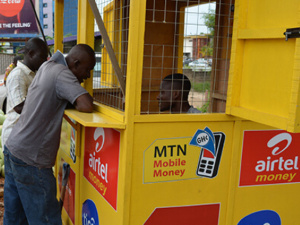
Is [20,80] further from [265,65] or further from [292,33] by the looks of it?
[292,33]

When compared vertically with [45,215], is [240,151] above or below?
above

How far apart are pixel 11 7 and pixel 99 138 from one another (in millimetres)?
11555

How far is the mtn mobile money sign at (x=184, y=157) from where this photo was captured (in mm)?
2420

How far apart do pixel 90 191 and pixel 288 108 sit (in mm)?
1828

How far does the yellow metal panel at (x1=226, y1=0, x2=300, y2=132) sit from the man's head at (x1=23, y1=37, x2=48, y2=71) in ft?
7.06

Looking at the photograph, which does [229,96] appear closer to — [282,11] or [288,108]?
[288,108]

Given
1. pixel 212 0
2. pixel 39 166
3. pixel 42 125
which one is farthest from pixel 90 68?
pixel 212 0

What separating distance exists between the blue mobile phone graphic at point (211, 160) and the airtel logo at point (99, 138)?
0.79 m

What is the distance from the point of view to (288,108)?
2027mm

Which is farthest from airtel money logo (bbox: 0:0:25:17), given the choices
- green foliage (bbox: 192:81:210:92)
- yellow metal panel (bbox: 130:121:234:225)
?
yellow metal panel (bbox: 130:121:234:225)

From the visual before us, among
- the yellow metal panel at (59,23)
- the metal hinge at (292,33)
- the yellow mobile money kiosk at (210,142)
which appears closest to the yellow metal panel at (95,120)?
the yellow mobile money kiosk at (210,142)

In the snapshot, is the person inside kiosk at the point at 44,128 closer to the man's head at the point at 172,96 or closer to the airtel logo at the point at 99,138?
the airtel logo at the point at 99,138

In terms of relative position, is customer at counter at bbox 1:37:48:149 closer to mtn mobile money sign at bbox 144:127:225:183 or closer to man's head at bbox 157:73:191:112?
man's head at bbox 157:73:191:112

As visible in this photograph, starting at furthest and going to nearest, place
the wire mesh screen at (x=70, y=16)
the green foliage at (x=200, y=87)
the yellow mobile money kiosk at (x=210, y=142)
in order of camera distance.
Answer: the wire mesh screen at (x=70, y=16), the green foliage at (x=200, y=87), the yellow mobile money kiosk at (x=210, y=142)
